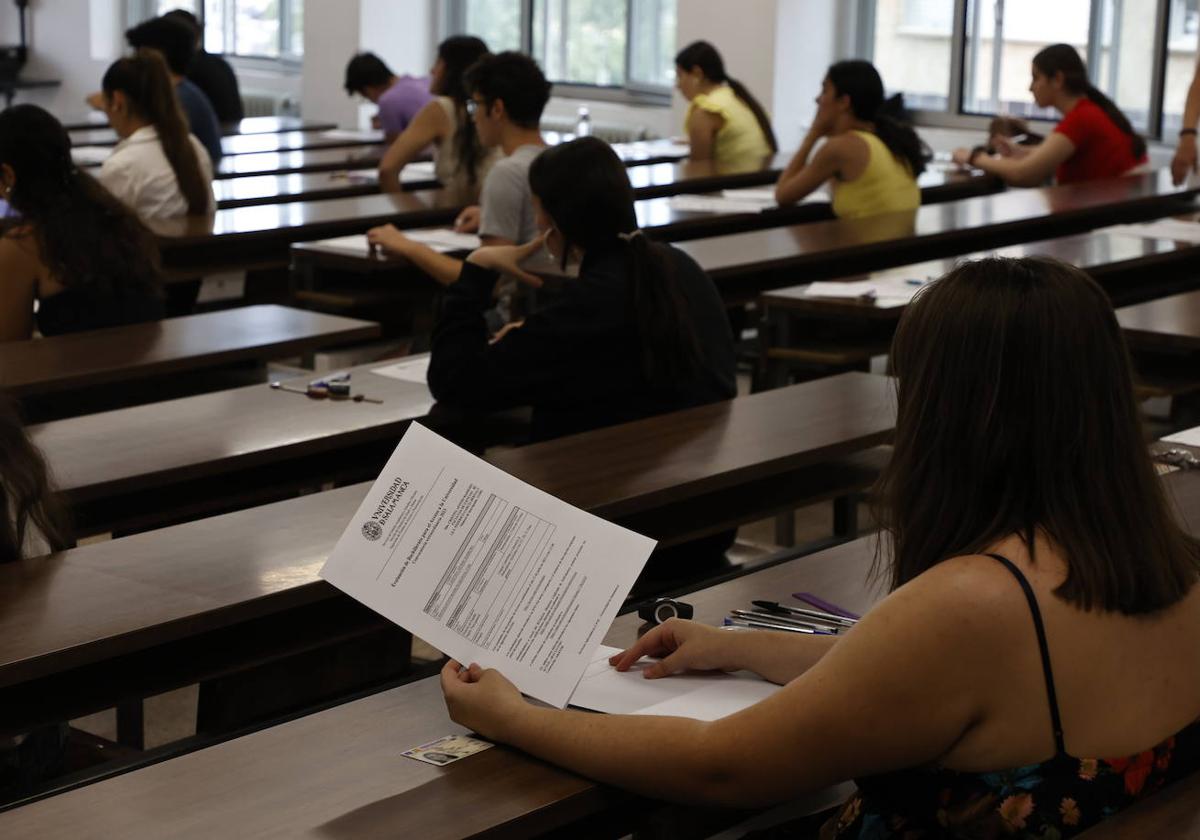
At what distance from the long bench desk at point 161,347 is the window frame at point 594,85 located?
6.78 m

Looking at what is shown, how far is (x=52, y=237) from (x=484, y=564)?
252 cm

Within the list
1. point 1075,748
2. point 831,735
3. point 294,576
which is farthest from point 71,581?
point 1075,748

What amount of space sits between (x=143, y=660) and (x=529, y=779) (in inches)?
28.7

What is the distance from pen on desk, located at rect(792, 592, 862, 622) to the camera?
193 centimetres

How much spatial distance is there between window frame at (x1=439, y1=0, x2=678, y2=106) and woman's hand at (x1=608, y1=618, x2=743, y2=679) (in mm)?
8887

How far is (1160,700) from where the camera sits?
1.42 meters

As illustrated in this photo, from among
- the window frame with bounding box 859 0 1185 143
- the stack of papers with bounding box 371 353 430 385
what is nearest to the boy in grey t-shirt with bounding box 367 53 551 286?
the stack of papers with bounding box 371 353 430 385

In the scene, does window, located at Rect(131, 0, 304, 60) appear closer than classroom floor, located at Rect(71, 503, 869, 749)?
No

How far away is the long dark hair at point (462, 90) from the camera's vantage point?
614cm

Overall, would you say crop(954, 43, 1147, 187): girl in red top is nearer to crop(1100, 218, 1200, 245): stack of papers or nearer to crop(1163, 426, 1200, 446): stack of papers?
crop(1100, 218, 1200, 245): stack of papers

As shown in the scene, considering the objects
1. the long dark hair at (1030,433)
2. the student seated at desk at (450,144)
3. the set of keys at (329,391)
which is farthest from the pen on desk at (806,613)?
the student seated at desk at (450,144)

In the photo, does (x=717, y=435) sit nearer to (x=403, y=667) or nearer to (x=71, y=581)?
(x=403, y=667)

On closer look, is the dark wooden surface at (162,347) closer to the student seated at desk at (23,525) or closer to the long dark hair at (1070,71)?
the student seated at desk at (23,525)

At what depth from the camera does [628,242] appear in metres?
2.89
